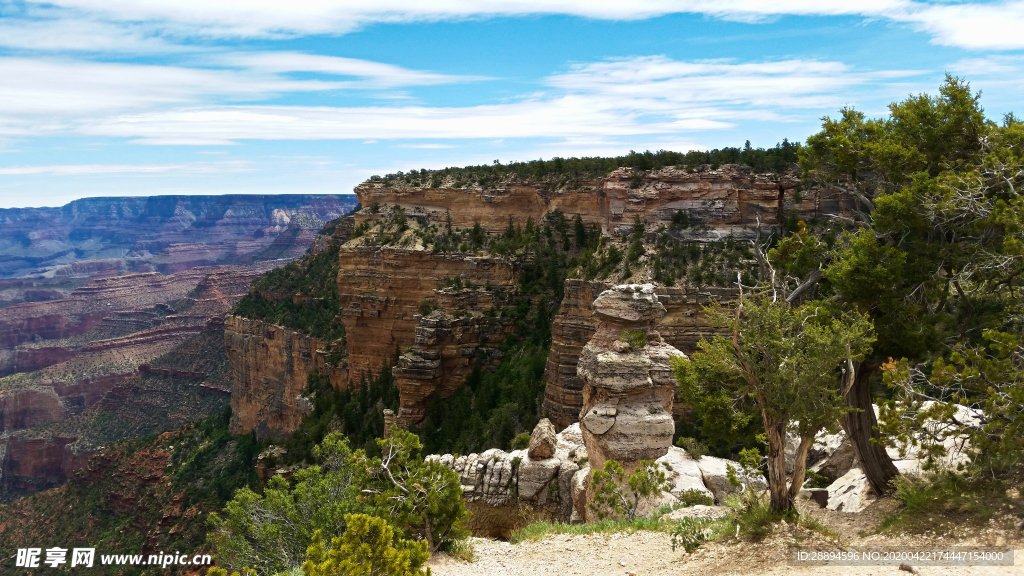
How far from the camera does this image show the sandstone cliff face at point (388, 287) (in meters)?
55.3

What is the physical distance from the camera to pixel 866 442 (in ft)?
57.0

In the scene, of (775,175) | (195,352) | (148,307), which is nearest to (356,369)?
(775,175)

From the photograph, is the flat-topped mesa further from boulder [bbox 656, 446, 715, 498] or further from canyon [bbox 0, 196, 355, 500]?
canyon [bbox 0, 196, 355, 500]

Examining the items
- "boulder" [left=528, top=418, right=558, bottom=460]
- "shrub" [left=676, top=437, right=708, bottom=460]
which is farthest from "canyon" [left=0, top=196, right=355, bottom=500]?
"shrub" [left=676, top=437, right=708, bottom=460]

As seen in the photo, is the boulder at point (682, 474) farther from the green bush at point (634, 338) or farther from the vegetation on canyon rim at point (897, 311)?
the vegetation on canyon rim at point (897, 311)

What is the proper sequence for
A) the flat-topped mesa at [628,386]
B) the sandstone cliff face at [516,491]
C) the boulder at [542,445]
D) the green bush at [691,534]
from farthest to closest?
the boulder at [542,445] → the sandstone cliff face at [516,491] → the flat-topped mesa at [628,386] → the green bush at [691,534]

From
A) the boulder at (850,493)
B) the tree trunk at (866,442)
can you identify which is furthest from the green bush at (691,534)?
the tree trunk at (866,442)

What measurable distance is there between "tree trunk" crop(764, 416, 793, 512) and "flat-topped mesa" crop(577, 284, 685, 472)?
28.6 ft

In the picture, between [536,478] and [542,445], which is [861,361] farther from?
[536,478]

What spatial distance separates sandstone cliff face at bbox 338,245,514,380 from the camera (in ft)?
181

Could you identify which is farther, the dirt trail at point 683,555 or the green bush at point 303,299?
the green bush at point 303,299

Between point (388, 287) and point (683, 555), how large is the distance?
4392cm

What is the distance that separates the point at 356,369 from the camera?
5869 cm

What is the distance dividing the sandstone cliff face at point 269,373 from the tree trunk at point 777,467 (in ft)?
160
